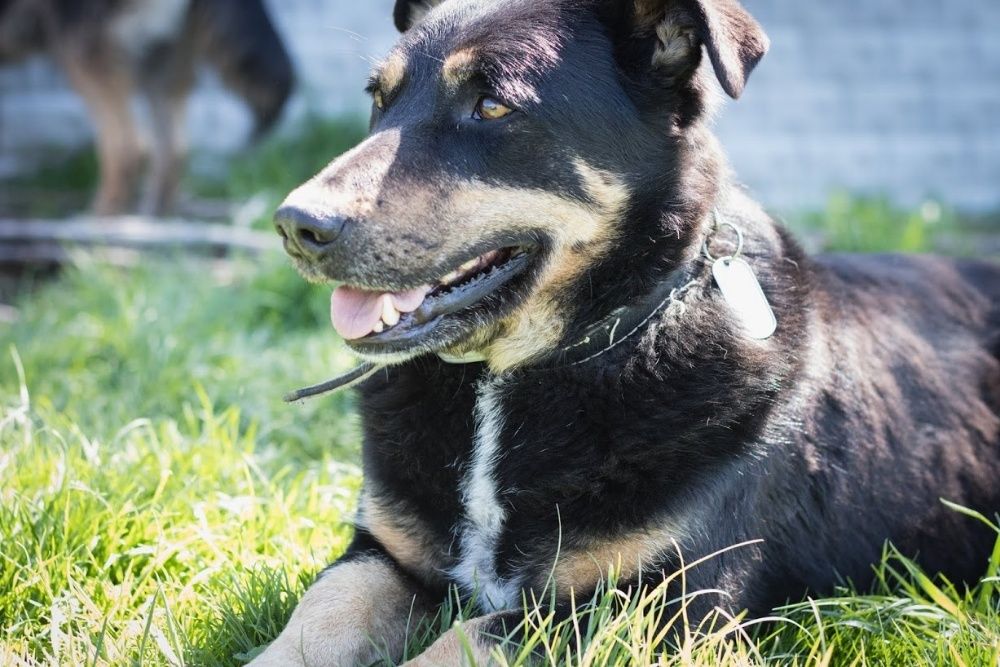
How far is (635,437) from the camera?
2.43 meters

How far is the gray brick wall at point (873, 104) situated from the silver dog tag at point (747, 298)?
7.25 meters

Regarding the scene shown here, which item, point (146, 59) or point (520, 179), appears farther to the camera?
point (146, 59)

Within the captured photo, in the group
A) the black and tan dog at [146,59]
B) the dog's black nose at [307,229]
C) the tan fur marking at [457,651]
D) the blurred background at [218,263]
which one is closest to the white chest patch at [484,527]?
the tan fur marking at [457,651]

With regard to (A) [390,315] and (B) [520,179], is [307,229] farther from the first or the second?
(B) [520,179]

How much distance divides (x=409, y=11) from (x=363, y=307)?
1256mm

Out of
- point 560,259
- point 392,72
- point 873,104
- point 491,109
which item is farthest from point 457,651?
point 873,104

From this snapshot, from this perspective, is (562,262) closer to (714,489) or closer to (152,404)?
(714,489)

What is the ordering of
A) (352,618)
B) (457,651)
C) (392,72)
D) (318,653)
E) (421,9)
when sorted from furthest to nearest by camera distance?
(421,9), (392,72), (352,618), (318,653), (457,651)

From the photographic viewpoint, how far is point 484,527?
99.2 inches

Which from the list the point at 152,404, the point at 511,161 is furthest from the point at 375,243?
the point at 152,404

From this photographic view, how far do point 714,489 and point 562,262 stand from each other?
65 centimetres

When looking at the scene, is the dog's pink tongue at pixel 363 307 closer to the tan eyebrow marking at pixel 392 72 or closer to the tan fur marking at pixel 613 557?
the tan eyebrow marking at pixel 392 72

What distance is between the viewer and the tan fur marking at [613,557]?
2.33m

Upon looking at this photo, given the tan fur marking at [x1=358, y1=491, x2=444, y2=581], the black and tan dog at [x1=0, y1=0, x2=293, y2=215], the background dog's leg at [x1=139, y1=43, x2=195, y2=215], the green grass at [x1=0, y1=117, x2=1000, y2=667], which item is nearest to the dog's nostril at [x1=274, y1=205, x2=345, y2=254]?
the tan fur marking at [x1=358, y1=491, x2=444, y2=581]
